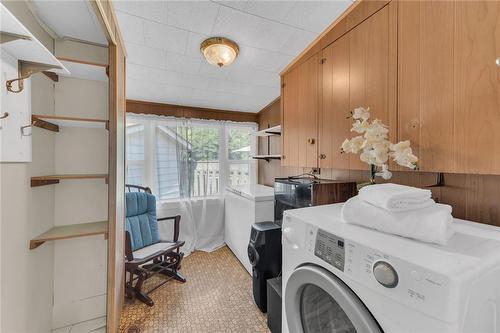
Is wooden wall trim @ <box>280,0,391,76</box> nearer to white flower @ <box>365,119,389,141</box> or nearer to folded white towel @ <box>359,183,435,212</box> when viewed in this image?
white flower @ <box>365,119,389,141</box>

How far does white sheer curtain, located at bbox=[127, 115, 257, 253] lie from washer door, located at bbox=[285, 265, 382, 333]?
7.62ft

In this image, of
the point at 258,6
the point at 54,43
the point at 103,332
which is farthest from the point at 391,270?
the point at 54,43

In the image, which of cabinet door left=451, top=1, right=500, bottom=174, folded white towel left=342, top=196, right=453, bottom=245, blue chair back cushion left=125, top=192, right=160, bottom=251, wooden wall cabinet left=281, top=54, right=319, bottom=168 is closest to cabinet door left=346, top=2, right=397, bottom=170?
cabinet door left=451, top=1, right=500, bottom=174

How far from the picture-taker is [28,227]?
1.11m

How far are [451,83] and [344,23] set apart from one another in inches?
32.2

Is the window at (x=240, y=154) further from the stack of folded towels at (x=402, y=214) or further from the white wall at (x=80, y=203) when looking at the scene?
A: the stack of folded towels at (x=402, y=214)

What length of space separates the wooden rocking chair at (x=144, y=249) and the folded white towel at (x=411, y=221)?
6.31ft

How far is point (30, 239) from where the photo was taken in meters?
1.12

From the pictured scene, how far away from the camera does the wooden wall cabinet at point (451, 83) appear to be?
74cm

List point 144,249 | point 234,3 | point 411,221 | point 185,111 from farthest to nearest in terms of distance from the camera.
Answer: point 185,111 < point 144,249 < point 234,3 < point 411,221

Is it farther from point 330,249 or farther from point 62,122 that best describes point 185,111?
point 330,249

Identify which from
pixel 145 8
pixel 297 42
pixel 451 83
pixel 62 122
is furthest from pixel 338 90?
pixel 62 122

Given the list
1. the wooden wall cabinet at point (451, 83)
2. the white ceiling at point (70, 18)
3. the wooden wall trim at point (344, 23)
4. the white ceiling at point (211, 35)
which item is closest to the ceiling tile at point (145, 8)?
the white ceiling at point (211, 35)

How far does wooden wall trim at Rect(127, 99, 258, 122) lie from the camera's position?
283 cm
